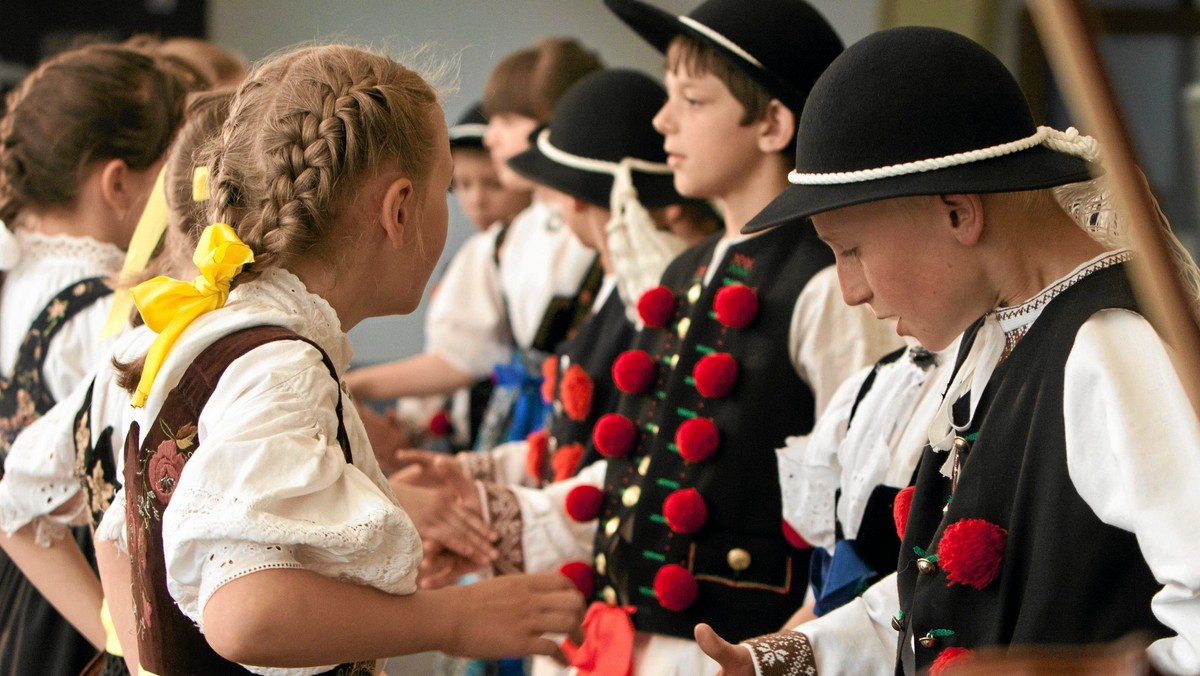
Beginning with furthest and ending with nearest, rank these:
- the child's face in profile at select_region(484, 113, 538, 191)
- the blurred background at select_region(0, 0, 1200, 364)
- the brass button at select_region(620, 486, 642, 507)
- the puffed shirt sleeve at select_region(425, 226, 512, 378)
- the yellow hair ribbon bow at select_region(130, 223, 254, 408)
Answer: the blurred background at select_region(0, 0, 1200, 364) → the puffed shirt sleeve at select_region(425, 226, 512, 378) → the child's face in profile at select_region(484, 113, 538, 191) → the brass button at select_region(620, 486, 642, 507) → the yellow hair ribbon bow at select_region(130, 223, 254, 408)

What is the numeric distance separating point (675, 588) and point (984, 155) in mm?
945

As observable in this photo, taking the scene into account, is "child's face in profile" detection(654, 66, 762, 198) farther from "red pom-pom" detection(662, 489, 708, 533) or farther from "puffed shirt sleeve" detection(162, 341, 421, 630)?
"puffed shirt sleeve" detection(162, 341, 421, 630)

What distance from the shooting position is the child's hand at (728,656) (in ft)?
4.79

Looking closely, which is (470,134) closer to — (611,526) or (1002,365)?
(611,526)

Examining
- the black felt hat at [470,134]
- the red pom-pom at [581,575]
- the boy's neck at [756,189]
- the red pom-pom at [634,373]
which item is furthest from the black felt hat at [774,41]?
the black felt hat at [470,134]

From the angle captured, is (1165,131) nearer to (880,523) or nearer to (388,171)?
(880,523)

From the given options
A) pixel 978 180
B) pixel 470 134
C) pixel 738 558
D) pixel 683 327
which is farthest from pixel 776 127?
pixel 470 134

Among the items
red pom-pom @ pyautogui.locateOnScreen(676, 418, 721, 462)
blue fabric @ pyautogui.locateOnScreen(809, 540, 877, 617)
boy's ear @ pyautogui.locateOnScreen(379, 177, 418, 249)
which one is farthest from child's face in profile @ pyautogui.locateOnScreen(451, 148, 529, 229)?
boy's ear @ pyautogui.locateOnScreen(379, 177, 418, 249)

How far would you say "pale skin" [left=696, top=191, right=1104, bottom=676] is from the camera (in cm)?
135

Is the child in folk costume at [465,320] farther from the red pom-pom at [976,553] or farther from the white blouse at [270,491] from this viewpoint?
the red pom-pom at [976,553]

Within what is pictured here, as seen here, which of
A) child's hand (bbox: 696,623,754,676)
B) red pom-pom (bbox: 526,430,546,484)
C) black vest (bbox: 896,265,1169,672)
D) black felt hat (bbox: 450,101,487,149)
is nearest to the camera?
black vest (bbox: 896,265,1169,672)

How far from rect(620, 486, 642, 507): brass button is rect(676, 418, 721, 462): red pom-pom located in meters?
→ 0.13

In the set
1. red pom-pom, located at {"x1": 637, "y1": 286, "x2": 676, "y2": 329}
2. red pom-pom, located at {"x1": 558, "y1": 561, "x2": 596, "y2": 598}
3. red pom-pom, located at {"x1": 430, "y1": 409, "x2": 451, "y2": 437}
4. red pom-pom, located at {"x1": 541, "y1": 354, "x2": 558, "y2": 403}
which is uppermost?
red pom-pom, located at {"x1": 637, "y1": 286, "x2": 676, "y2": 329}

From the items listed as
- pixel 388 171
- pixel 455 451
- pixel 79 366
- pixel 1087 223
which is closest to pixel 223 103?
pixel 388 171
